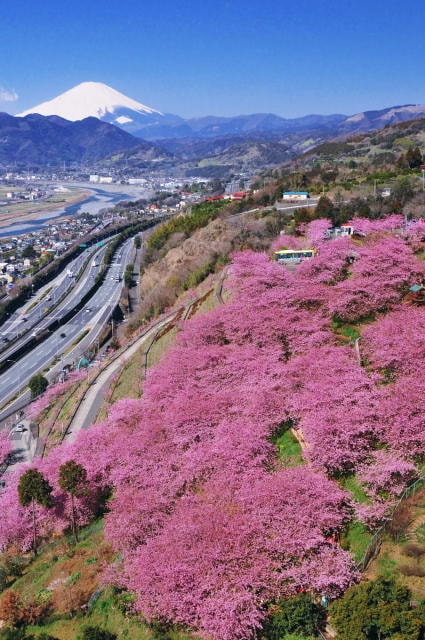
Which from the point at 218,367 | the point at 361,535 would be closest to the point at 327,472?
the point at 361,535

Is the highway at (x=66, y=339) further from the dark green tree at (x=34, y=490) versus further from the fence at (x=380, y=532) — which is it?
the fence at (x=380, y=532)

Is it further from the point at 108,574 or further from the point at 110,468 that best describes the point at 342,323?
the point at 108,574

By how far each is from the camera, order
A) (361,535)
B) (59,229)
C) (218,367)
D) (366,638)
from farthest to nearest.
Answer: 1. (59,229)
2. (218,367)
3. (361,535)
4. (366,638)

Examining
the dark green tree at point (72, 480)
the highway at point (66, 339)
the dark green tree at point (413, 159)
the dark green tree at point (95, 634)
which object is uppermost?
the dark green tree at point (413, 159)

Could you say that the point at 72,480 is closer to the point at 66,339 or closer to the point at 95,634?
the point at 95,634

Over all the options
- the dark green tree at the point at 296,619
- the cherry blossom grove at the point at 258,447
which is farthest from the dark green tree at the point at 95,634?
the dark green tree at the point at 296,619

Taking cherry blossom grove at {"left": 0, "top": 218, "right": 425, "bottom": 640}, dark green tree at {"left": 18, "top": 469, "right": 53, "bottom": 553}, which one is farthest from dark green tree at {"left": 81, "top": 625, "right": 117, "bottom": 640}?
dark green tree at {"left": 18, "top": 469, "right": 53, "bottom": 553}

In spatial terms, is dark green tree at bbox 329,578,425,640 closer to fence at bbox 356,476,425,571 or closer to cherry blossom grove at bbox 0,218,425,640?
cherry blossom grove at bbox 0,218,425,640
